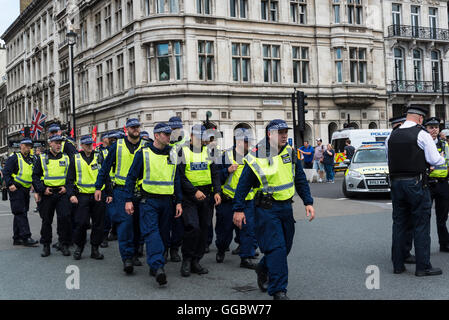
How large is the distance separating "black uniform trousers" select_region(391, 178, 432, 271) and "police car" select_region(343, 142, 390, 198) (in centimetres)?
865

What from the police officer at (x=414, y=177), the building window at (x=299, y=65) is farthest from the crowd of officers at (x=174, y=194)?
the building window at (x=299, y=65)

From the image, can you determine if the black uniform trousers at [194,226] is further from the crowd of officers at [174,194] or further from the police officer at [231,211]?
the police officer at [231,211]

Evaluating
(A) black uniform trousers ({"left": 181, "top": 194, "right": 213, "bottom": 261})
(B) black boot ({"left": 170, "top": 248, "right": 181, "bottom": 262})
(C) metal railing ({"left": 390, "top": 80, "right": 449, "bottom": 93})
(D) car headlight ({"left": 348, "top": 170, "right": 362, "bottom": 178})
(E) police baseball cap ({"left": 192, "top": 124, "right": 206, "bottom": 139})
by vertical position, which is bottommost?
(B) black boot ({"left": 170, "top": 248, "right": 181, "bottom": 262})

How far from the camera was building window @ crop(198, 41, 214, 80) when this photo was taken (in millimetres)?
34003

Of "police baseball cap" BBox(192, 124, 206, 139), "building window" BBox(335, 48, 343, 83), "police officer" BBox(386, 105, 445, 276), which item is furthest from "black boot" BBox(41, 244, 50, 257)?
"building window" BBox(335, 48, 343, 83)

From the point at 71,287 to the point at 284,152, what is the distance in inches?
112

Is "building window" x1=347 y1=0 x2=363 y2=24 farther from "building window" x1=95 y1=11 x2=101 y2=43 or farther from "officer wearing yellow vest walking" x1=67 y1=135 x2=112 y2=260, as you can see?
"officer wearing yellow vest walking" x1=67 y1=135 x2=112 y2=260

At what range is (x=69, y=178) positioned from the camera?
8688 millimetres

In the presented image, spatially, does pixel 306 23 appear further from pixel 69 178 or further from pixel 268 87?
pixel 69 178

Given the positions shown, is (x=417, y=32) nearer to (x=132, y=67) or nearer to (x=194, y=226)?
(x=132, y=67)

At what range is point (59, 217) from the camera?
9008mm

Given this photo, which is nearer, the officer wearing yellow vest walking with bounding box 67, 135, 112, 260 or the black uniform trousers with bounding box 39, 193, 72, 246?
the officer wearing yellow vest walking with bounding box 67, 135, 112, 260

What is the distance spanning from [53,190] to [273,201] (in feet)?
15.4
